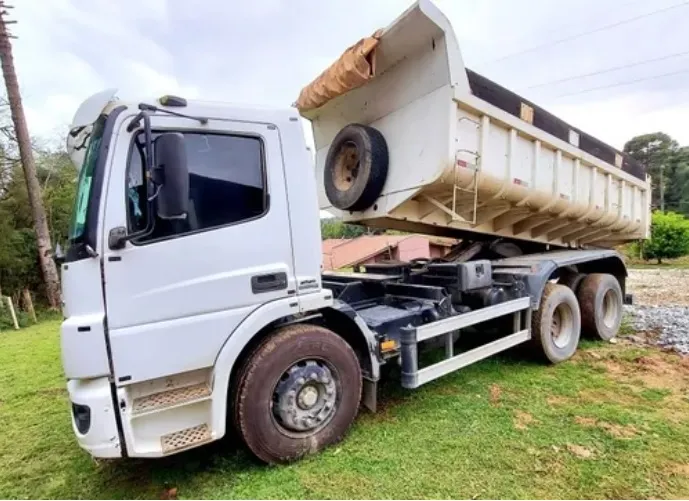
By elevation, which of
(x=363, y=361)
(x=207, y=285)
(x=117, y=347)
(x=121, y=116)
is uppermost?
(x=121, y=116)

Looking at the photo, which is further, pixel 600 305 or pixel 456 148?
pixel 600 305

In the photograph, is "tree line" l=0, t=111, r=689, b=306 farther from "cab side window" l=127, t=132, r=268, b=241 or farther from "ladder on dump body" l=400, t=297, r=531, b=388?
"cab side window" l=127, t=132, r=268, b=241

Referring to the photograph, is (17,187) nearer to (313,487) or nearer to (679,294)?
(313,487)

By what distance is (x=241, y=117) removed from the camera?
2713 mm

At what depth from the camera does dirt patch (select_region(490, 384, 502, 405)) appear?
3.70 m

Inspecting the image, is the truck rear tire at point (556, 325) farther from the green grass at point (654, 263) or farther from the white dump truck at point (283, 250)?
the green grass at point (654, 263)

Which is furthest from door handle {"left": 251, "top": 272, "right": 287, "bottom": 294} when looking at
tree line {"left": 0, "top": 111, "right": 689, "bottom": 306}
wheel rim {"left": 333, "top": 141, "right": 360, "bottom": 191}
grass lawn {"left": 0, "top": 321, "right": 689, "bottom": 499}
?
tree line {"left": 0, "top": 111, "right": 689, "bottom": 306}

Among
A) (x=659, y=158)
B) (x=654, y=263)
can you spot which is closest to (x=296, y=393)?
(x=654, y=263)

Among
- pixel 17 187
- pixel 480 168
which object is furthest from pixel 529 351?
pixel 17 187

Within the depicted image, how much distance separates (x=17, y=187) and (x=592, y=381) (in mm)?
15000

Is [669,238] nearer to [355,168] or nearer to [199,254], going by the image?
[355,168]

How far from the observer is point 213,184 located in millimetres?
2600

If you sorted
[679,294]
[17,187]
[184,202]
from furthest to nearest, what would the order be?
[17,187]
[679,294]
[184,202]

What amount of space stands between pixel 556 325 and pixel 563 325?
0.27ft
